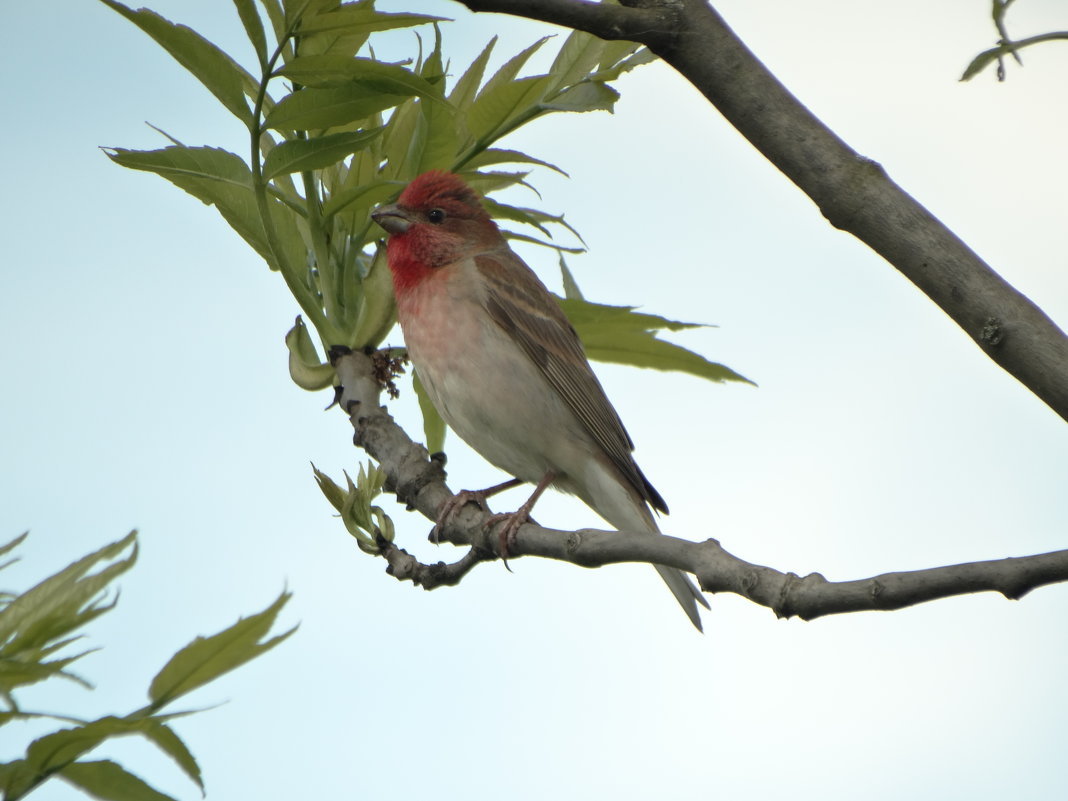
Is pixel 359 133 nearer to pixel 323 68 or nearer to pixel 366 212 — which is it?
pixel 323 68

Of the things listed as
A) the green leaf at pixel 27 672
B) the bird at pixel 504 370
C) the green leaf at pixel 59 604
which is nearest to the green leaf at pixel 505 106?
the bird at pixel 504 370

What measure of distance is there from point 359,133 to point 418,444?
4.26 ft

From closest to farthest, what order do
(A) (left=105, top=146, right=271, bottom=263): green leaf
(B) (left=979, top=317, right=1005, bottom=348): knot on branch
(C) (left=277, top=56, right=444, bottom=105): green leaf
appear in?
(B) (left=979, top=317, right=1005, bottom=348): knot on branch
(C) (left=277, top=56, right=444, bottom=105): green leaf
(A) (left=105, top=146, right=271, bottom=263): green leaf

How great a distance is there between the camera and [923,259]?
2783 mm

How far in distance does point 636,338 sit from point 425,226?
7.72ft

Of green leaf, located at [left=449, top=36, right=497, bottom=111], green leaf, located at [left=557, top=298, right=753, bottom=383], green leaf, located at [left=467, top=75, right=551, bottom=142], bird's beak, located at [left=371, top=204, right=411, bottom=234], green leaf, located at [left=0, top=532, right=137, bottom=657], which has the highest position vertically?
bird's beak, located at [left=371, top=204, right=411, bottom=234]

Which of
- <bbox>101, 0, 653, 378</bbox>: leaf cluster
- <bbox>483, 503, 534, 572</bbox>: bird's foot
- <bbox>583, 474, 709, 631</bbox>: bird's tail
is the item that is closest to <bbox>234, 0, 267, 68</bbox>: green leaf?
<bbox>101, 0, 653, 378</bbox>: leaf cluster

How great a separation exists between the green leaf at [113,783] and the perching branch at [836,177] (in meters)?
1.96

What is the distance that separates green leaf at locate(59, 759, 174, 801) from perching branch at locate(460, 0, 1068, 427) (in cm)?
Answer: 196

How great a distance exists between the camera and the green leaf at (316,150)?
14.4 feet

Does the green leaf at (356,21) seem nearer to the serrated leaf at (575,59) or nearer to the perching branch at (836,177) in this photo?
the serrated leaf at (575,59)

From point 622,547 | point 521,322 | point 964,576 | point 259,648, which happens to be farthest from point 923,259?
point 521,322

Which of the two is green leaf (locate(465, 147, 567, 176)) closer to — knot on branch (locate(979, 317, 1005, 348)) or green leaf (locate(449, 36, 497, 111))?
green leaf (locate(449, 36, 497, 111))

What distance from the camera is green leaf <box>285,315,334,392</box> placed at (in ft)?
16.9
